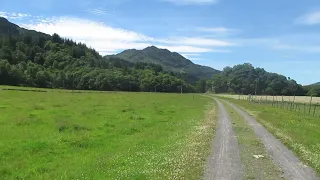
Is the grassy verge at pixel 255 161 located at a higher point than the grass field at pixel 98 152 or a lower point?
higher

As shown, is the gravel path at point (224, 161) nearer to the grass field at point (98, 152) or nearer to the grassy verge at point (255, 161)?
the grassy verge at point (255, 161)

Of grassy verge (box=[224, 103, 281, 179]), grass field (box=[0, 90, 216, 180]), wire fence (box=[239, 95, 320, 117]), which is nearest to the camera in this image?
grass field (box=[0, 90, 216, 180])

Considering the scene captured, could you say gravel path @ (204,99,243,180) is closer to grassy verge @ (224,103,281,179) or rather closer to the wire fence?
grassy verge @ (224,103,281,179)

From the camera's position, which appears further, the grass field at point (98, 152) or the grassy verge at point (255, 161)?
the grassy verge at point (255, 161)

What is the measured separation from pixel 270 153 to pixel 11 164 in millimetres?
14337

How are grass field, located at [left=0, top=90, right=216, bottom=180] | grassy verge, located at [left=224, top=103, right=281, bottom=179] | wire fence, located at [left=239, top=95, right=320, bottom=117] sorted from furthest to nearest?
1. wire fence, located at [left=239, top=95, right=320, bottom=117]
2. grassy verge, located at [left=224, top=103, right=281, bottom=179]
3. grass field, located at [left=0, top=90, right=216, bottom=180]

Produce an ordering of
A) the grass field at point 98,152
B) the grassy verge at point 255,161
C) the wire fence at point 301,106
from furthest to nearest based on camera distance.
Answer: the wire fence at point 301,106 < the grassy verge at point 255,161 < the grass field at point 98,152

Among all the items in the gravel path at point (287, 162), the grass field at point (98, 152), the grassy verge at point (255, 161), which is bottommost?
the grass field at point (98, 152)

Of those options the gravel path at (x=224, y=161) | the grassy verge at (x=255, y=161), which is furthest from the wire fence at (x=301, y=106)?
the gravel path at (x=224, y=161)

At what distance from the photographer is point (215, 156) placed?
19.3 m

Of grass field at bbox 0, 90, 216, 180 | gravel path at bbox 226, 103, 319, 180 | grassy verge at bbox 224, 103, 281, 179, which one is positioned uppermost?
gravel path at bbox 226, 103, 319, 180

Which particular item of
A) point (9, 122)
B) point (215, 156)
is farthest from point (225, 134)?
point (9, 122)

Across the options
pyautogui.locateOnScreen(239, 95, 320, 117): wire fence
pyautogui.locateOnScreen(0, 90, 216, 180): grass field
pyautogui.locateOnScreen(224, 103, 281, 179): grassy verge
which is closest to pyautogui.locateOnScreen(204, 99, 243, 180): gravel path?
pyautogui.locateOnScreen(224, 103, 281, 179): grassy verge

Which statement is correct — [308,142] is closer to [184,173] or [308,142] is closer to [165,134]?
[165,134]
